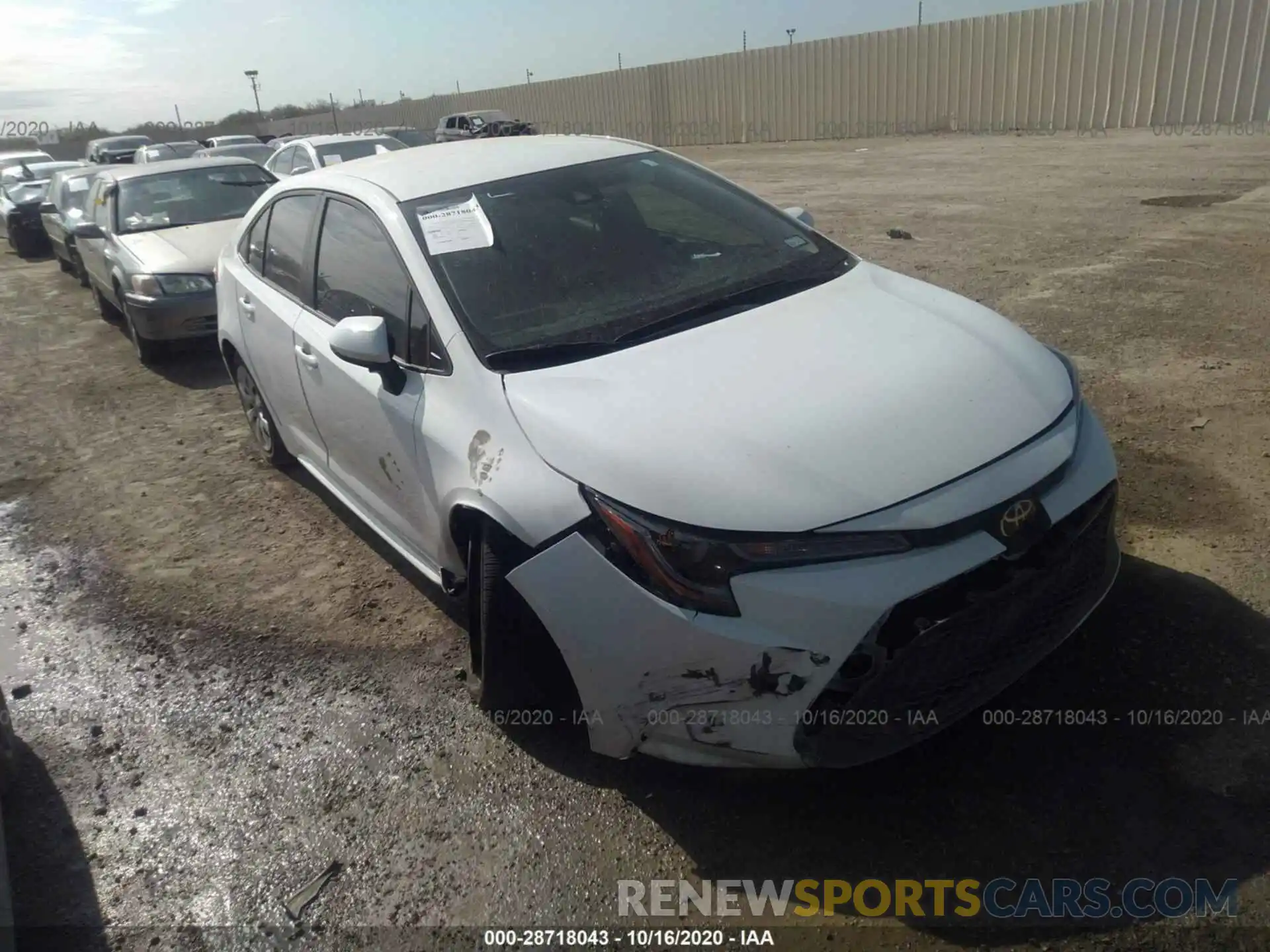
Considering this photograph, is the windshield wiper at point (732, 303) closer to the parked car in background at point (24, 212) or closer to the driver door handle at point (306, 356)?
the driver door handle at point (306, 356)

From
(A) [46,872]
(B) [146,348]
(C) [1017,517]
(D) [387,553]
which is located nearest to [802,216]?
(C) [1017,517]

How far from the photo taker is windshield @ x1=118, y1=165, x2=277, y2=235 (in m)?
8.92

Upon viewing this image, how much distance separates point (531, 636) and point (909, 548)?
1.14 meters

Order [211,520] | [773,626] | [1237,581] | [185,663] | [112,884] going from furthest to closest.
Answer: [211,520] < [185,663] < [1237,581] < [112,884] < [773,626]

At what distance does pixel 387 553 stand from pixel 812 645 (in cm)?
277

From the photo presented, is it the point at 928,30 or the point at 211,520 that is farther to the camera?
the point at 928,30

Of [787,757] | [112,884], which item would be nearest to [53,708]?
[112,884]

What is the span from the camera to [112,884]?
9.10 ft

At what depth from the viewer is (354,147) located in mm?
13609

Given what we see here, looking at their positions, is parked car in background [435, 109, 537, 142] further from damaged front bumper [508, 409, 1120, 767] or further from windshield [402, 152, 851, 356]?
damaged front bumper [508, 409, 1120, 767]

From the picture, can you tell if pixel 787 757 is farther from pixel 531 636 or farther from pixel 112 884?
pixel 112 884

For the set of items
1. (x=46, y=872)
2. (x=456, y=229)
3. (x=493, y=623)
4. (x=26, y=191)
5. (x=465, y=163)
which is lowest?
(x=46, y=872)

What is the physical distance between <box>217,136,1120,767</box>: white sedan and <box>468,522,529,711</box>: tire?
0.4 inches

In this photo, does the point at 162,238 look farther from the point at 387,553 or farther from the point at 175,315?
the point at 387,553
